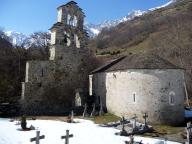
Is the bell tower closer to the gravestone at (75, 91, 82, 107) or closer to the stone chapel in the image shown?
the stone chapel

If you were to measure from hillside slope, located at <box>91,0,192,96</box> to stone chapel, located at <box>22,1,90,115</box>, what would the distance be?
71.2ft

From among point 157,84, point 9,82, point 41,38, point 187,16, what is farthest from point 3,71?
point 187,16

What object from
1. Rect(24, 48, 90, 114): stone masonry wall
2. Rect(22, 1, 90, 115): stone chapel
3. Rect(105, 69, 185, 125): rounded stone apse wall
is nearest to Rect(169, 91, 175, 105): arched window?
Rect(105, 69, 185, 125): rounded stone apse wall

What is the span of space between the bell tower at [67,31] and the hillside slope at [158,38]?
2221cm

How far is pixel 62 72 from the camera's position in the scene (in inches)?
1276

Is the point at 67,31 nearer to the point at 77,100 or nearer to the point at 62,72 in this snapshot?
the point at 62,72

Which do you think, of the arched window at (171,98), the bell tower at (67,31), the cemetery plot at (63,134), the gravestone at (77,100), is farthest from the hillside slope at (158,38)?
the cemetery plot at (63,134)

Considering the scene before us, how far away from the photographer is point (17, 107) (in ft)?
99.3

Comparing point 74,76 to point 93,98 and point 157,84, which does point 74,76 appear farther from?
point 157,84

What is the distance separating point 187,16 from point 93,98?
7115cm

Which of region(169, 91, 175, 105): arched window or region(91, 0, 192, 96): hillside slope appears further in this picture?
region(91, 0, 192, 96): hillside slope

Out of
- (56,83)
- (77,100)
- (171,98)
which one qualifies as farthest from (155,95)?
(56,83)

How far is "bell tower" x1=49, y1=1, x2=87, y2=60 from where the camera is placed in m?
32.5

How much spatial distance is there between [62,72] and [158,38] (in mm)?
55452
